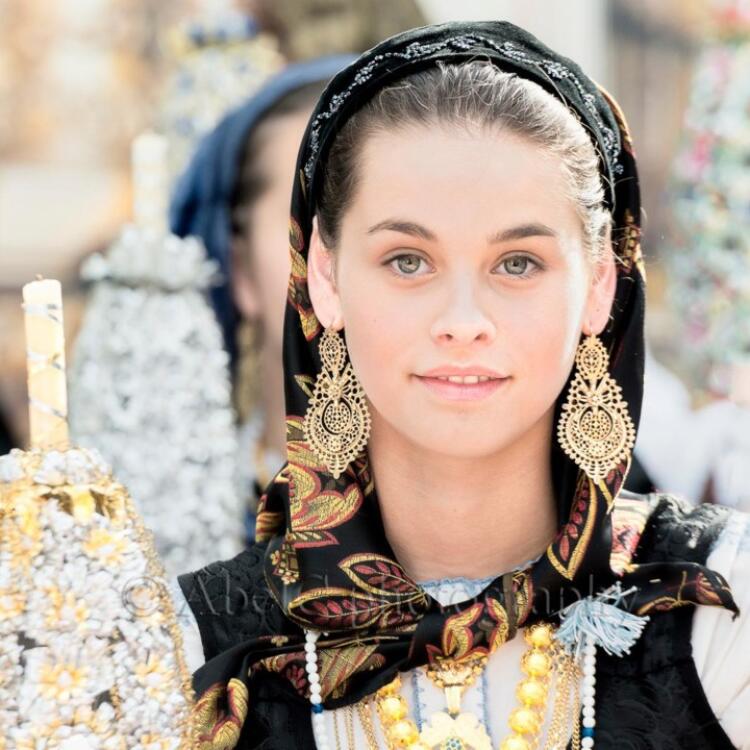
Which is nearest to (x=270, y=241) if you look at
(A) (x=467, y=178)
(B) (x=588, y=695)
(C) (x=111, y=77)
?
(A) (x=467, y=178)

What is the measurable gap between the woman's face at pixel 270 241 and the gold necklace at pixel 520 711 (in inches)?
79.1

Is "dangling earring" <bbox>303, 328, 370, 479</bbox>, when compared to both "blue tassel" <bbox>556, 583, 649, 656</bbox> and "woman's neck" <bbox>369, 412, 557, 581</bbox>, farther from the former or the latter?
"blue tassel" <bbox>556, 583, 649, 656</bbox>

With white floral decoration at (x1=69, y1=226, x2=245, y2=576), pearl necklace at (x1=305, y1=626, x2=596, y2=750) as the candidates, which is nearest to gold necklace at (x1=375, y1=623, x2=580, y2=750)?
pearl necklace at (x1=305, y1=626, x2=596, y2=750)

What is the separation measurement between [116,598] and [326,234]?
707mm

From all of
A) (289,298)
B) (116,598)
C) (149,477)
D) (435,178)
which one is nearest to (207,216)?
(149,477)

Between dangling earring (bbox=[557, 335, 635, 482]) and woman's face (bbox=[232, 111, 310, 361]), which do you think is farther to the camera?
woman's face (bbox=[232, 111, 310, 361])

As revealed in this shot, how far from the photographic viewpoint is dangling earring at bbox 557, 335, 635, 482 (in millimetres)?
2270

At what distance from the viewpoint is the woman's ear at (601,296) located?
2.27 m

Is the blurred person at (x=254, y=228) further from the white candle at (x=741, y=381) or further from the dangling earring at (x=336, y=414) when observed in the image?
the dangling earring at (x=336, y=414)

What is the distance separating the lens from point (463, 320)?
2.10 metres

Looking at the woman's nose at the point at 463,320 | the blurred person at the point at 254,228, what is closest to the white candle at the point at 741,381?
the blurred person at the point at 254,228

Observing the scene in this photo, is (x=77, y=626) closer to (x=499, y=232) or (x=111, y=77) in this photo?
(x=499, y=232)

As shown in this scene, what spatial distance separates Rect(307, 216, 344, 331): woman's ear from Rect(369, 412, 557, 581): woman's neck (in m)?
0.16

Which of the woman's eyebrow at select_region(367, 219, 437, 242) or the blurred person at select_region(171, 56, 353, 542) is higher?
the woman's eyebrow at select_region(367, 219, 437, 242)
